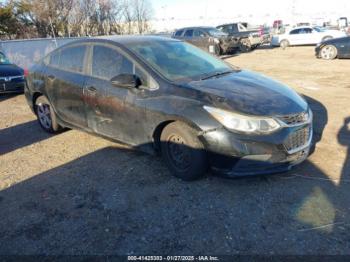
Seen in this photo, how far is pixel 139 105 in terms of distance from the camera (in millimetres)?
4168

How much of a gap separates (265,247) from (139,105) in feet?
7.22

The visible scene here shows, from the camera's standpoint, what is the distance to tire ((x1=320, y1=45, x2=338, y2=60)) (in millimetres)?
15781

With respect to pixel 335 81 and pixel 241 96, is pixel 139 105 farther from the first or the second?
pixel 335 81

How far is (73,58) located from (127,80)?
1.58 metres

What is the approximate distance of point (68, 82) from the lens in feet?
17.0

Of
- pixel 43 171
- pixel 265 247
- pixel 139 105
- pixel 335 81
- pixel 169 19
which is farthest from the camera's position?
pixel 169 19

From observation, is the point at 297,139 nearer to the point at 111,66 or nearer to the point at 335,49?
the point at 111,66

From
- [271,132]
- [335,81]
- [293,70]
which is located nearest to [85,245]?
[271,132]

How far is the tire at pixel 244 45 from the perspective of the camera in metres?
22.1

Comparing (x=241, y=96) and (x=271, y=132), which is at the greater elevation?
(x=241, y=96)

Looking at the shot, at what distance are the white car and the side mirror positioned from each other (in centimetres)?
2375

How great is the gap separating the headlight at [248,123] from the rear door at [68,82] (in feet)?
7.78

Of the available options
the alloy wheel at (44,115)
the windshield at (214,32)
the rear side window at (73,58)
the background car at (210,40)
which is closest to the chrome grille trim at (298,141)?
the rear side window at (73,58)

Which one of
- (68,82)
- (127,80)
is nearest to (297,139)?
(127,80)
